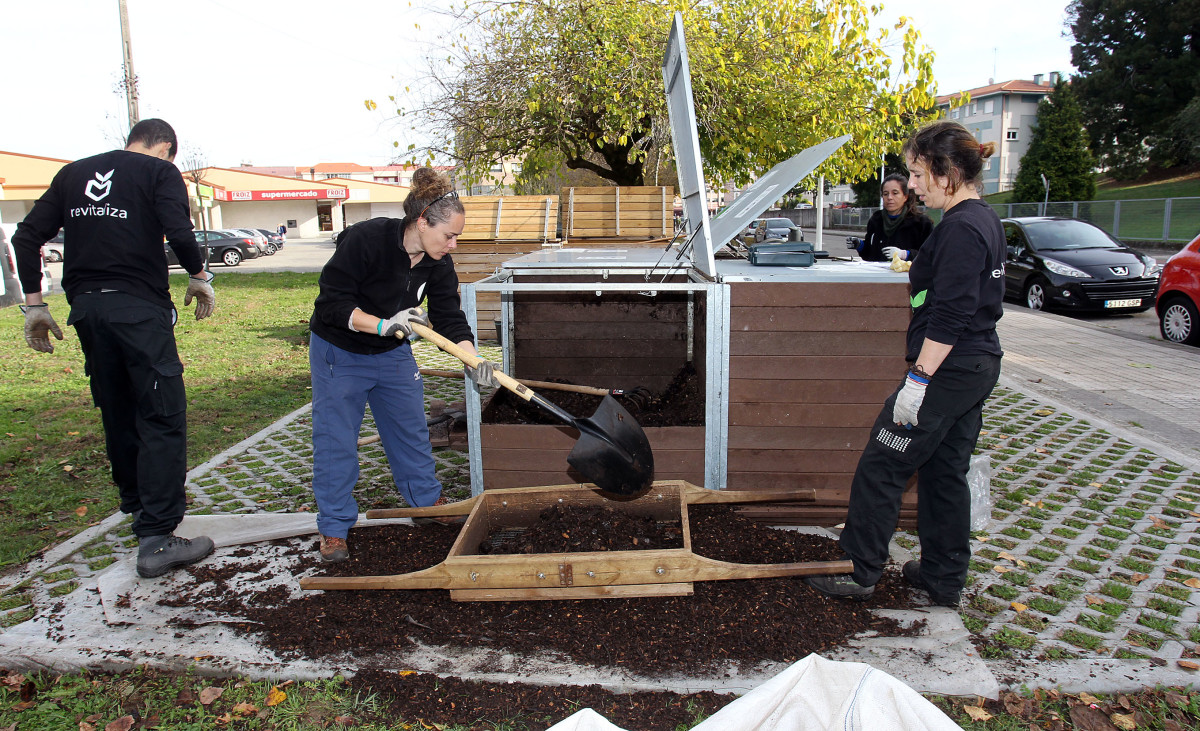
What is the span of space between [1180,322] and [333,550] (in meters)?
10.1

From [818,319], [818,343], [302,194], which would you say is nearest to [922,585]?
[818,343]

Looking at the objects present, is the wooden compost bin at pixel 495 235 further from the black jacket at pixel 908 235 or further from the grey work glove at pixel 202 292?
the grey work glove at pixel 202 292

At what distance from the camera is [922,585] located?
127 inches

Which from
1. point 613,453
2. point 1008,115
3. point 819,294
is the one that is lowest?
point 613,453

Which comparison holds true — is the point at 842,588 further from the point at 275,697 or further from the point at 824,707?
the point at 275,697

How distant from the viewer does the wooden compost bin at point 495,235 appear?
32.4 ft

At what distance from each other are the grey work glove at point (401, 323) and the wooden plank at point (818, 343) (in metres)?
1.50

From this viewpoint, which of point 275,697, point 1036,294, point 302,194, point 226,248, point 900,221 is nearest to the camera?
point 275,697

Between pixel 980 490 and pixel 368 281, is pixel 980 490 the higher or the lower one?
the lower one

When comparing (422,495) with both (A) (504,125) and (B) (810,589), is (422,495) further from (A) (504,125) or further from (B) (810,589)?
(A) (504,125)

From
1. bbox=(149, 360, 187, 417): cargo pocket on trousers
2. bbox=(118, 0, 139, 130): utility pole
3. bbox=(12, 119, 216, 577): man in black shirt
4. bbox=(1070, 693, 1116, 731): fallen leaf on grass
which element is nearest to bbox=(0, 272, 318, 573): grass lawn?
bbox=(12, 119, 216, 577): man in black shirt

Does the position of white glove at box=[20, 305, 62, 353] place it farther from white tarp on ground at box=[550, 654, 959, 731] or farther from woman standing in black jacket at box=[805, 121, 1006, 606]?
woman standing in black jacket at box=[805, 121, 1006, 606]

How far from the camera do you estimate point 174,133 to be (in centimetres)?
356

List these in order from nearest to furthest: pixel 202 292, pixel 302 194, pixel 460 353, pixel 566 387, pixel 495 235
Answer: pixel 460 353 → pixel 202 292 → pixel 566 387 → pixel 495 235 → pixel 302 194
